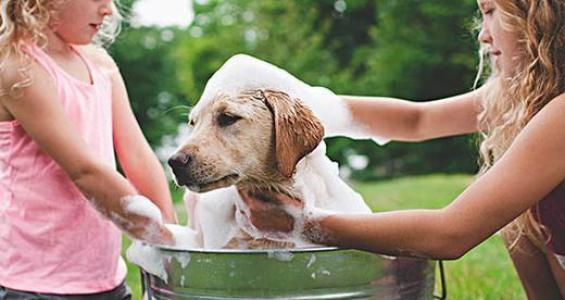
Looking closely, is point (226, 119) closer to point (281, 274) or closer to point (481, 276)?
point (281, 274)

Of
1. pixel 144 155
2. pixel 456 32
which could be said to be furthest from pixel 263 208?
pixel 456 32

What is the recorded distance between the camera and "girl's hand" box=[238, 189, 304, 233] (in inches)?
75.5

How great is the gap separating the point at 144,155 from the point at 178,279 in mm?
818

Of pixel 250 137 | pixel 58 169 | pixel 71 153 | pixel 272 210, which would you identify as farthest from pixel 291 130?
pixel 58 169

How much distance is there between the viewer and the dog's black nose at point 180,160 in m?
1.75

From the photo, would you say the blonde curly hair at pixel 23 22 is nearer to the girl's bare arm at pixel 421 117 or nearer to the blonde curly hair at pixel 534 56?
the girl's bare arm at pixel 421 117

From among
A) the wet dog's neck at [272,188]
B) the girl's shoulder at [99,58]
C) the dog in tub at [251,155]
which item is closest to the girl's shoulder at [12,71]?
the girl's shoulder at [99,58]

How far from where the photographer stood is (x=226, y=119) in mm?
1854

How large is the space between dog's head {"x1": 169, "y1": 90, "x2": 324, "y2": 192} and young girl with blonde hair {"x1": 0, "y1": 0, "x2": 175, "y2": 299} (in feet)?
1.09

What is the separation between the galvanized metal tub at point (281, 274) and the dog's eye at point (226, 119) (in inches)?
11.8

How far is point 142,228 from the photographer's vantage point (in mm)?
2094

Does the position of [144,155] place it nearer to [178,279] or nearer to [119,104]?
[119,104]

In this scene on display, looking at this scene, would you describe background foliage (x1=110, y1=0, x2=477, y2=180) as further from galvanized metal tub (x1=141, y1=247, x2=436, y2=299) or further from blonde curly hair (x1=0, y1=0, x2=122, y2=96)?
galvanized metal tub (x1=141, y1=247, x2=436, y2=299)

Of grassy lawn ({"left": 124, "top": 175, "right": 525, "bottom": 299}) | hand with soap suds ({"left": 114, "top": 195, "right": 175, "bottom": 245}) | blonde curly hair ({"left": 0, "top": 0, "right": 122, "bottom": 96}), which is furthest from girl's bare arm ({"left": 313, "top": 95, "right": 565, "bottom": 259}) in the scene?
grassy lawn ({"left": 124, "top": 175, "right": 525, "bottom": 299})
